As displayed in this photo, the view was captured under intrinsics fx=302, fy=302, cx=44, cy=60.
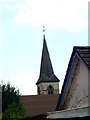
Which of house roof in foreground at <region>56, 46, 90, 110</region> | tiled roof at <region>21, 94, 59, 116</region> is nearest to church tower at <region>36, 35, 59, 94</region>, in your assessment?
tiled roof at <region>21, 94, 59, 116</region>

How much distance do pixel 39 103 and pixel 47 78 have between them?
32.8ft

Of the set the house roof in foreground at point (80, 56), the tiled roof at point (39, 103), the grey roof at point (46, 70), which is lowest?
the tiled roof at point (39, 103)

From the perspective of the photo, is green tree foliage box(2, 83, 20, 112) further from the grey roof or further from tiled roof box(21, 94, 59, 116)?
the grey roof

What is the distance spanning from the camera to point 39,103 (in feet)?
136

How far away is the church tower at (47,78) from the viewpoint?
166 feet

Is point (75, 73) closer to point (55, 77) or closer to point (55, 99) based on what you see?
point (55, 99)

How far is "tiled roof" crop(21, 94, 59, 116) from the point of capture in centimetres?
3962

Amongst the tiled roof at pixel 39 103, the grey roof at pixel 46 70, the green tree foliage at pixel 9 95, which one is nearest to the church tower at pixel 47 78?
the grey roof at pixel 46 70

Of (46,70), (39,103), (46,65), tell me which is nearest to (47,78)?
(46,70)

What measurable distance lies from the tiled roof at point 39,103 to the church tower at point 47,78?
291 inches

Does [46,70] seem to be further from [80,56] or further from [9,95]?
[80,56]

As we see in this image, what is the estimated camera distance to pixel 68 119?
633 centimetres

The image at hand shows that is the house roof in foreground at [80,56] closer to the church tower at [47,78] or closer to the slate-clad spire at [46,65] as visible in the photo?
the church tower at [47,78]

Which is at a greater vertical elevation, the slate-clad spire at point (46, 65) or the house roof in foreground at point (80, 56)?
the slate-clad spire at point (46, 65)
